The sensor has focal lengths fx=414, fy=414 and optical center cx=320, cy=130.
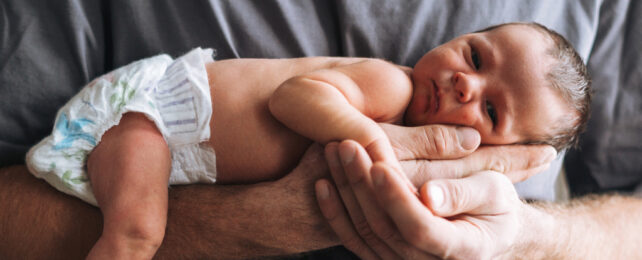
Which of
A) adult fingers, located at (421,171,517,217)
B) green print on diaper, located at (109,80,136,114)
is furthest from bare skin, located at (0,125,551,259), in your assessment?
green print on diaper, located at (109,80,136,114)

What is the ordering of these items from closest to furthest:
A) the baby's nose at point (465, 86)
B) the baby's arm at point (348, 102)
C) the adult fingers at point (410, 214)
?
1. the adult fingers at point (410, 214)
2. the baby's arm at point (348, 102)
3. the baby's nose at point (465, 86)

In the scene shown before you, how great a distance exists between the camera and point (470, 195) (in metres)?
0.86

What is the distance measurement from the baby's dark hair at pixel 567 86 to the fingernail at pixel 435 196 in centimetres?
42

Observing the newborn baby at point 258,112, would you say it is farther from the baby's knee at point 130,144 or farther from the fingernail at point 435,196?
the fingernail at point 435,196

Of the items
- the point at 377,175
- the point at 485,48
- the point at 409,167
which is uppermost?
the point at 485,48

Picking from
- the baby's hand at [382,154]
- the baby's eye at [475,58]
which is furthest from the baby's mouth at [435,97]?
the baby's hand at [382,154]

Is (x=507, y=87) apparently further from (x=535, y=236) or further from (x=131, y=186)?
(x=131, y=186)

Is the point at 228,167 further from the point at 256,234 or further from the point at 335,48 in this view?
the point at 335,48

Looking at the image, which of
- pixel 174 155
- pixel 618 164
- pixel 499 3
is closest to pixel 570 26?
pixel 499 3

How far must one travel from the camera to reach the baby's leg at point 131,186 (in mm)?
896

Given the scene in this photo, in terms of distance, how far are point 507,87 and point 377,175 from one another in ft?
1.47

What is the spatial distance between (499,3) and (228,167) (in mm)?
1035

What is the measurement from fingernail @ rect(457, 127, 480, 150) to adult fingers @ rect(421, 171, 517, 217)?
0.26 ft

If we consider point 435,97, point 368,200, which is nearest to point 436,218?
point 368,200
